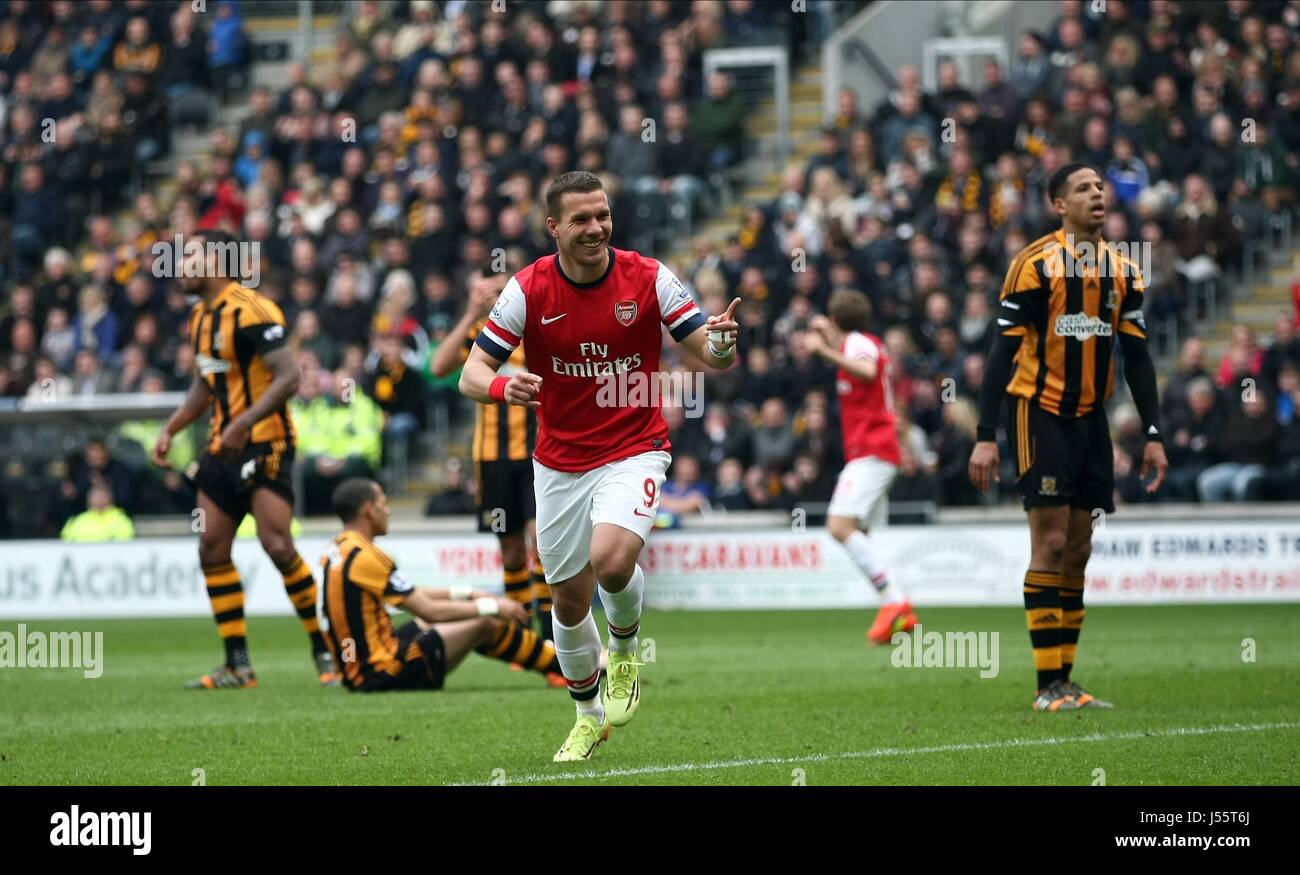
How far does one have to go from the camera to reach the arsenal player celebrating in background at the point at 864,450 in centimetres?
1481

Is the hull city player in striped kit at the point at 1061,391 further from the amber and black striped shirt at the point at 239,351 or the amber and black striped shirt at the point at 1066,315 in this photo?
the amber and black striped shirt at the point at 239,351

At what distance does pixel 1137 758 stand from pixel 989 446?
2.39m

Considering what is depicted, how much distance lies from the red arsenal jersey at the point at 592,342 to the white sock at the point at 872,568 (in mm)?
6920

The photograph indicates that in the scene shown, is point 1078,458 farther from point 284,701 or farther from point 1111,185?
point 1111,185

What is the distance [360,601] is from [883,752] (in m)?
4.00

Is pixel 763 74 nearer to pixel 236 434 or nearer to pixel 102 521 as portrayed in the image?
pixel 102 521

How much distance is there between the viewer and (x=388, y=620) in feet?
38.0

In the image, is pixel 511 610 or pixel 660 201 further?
pixel 660 201

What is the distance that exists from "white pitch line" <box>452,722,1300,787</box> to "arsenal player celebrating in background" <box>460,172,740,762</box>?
525 mm

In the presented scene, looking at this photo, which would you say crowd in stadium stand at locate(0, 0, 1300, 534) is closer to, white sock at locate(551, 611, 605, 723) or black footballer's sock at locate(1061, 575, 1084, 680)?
black footballer's sock at locate(1061, 575, 1084, 680)

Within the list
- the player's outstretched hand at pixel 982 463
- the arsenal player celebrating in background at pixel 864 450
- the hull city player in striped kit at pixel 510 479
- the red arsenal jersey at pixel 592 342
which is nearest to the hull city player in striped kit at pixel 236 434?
the hull city player in striped kit at pixel 510 479

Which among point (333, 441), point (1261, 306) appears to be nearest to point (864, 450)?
point (333, 441)

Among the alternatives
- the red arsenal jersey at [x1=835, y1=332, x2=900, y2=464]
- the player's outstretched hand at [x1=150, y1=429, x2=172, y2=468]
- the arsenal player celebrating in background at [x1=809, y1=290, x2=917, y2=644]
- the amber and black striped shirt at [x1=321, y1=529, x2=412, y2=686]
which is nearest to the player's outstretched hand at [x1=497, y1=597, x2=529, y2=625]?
the amber and black striped shirt at [x1=321, y1=529, x2=412, y2=686]
